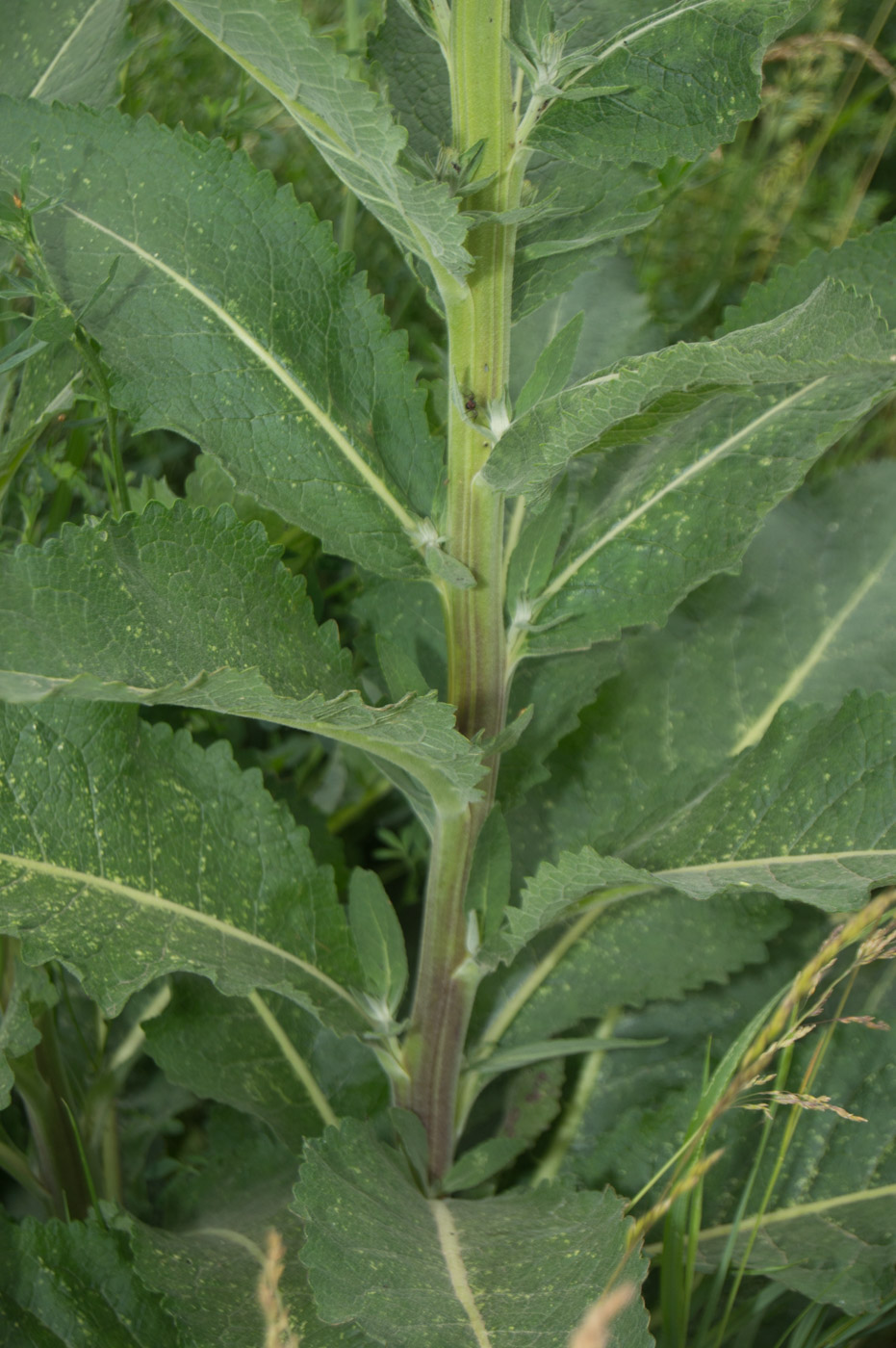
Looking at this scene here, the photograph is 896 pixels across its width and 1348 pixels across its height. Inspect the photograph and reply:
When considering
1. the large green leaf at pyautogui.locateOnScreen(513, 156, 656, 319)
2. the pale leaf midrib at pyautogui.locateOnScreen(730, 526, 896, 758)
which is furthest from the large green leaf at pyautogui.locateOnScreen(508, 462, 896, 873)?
the large green leaf at pyautogui.locateOnScreen(513, 156, 656, 319)

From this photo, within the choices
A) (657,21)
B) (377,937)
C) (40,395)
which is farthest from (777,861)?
(40,395)

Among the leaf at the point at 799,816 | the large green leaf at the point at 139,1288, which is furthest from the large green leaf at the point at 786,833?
the large green leaf at the point at 139,1288

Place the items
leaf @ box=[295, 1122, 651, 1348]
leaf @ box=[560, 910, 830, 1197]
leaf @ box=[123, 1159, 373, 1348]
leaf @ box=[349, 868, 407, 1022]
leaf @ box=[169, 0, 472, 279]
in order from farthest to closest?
1. leaf @ box=[560, 910, 830, 1197]
2. leaf @ box=[349, 868, 407, 1022]
3. leaf @ box=[123, 1159, 373, 1348]
4. leaf @ box=[295, 1122, 651, 1348]
5. leaf @ box=[169, 0, 472, 279]

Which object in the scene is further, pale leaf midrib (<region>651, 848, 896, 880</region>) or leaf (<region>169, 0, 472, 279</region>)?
pale leaf midrib (<region>651, 848, 896, 880</region>)

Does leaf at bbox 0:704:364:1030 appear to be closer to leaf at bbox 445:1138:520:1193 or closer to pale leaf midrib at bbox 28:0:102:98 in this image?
leaf at bbox 445:1138:520:1193

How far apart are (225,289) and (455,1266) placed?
28.6 inches

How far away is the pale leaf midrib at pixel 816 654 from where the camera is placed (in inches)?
44.7

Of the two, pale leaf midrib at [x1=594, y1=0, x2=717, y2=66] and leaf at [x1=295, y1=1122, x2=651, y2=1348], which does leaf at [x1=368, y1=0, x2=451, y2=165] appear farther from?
leaf at [x1=295, y1=1122, x2=651, y2=1348]

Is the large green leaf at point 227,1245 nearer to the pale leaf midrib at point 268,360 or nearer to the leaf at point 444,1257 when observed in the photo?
the leaf at point 444,1257

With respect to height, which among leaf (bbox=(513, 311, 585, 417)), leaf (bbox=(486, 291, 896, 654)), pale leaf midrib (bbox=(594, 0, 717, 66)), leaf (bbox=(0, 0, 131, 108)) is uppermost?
leaf (bbox=(0, 0, 131, 108))

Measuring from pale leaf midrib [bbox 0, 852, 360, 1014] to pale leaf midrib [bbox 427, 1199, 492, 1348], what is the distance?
7.7 inches

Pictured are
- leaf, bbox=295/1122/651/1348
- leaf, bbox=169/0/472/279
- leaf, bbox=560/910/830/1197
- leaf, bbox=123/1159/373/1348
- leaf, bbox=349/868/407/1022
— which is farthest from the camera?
leaf, bbox=560/910/830/1197

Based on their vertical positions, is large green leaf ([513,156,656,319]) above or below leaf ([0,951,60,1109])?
above

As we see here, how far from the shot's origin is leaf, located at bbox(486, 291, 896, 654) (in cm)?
87
